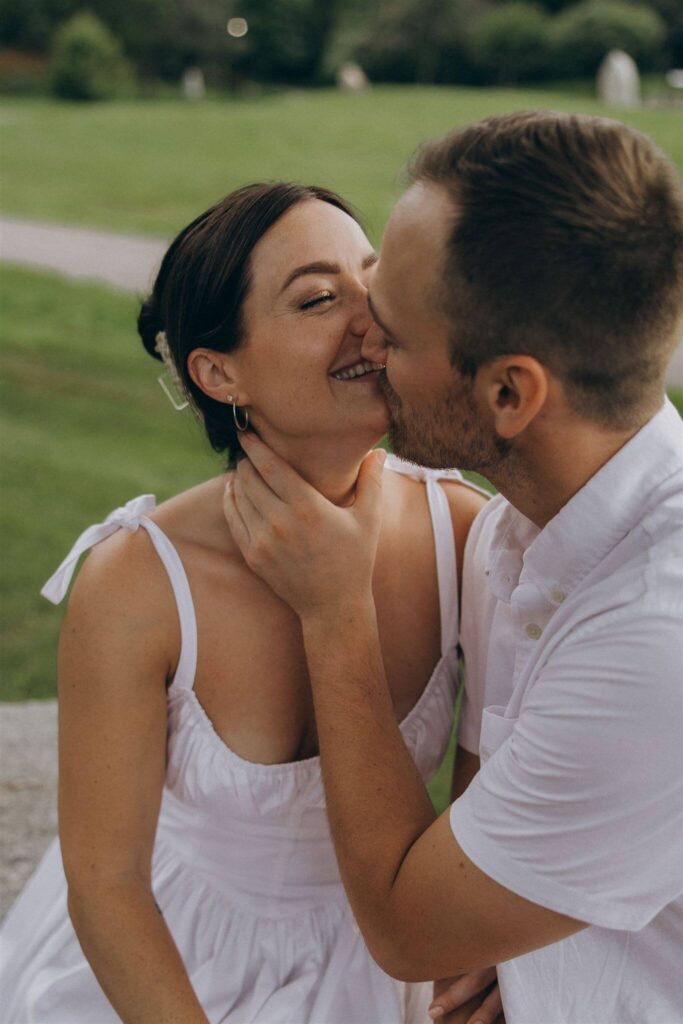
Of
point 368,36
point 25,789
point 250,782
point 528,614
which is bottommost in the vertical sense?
point 368,36

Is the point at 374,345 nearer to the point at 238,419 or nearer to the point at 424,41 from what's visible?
the point at 238,419

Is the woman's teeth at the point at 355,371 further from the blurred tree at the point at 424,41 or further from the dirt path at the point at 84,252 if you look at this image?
the blurred tree at the point at 424,41

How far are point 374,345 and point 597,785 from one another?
978mm

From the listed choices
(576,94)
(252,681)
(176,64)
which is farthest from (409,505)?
(176,64)

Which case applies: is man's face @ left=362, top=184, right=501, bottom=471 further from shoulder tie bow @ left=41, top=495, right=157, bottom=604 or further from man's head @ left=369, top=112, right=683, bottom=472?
shoulder tie bow @ left=41, top=495, right=157, bottom=604

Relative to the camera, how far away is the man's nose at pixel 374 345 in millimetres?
2273

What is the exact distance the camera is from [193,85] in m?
37.0

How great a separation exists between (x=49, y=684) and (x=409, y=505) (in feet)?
9.82

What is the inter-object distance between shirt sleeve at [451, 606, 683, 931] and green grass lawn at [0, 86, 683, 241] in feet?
32.9

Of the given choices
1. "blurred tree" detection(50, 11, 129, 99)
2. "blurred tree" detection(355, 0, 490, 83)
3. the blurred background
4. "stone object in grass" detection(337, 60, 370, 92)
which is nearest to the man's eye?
the blurred background

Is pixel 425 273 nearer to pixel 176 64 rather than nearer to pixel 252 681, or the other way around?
pixel 252 681

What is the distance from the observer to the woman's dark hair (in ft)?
7.61

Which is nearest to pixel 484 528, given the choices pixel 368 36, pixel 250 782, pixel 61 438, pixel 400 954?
pixel 250 782

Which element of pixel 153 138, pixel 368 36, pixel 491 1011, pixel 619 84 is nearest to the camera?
pixel 491 1011
